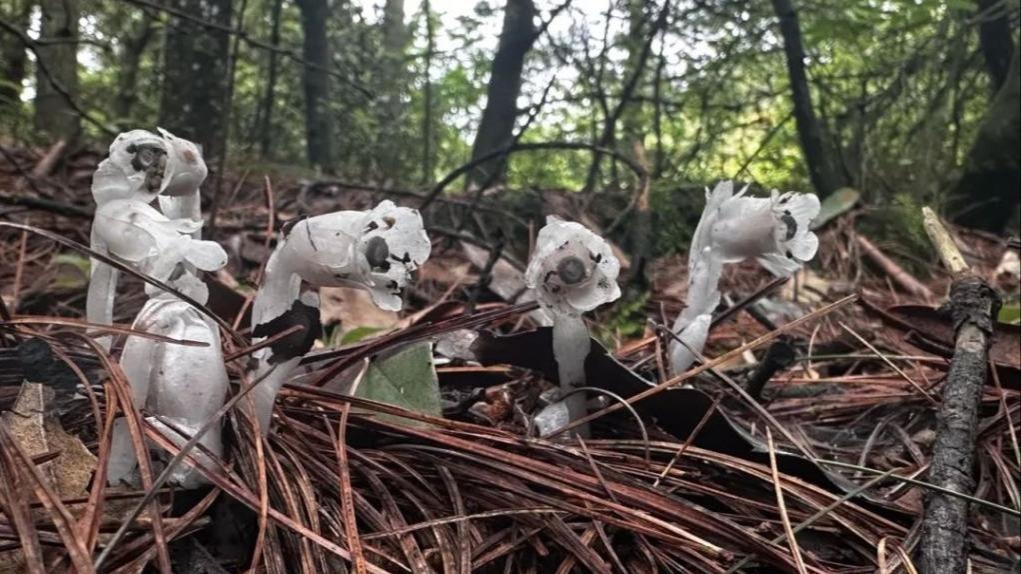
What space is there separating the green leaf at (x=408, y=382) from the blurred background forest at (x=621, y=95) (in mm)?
937

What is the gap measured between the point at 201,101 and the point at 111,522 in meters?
3.53

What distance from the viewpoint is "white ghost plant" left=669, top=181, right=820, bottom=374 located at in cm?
146

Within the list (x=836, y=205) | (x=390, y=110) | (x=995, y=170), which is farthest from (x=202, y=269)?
(x=390, y=110)

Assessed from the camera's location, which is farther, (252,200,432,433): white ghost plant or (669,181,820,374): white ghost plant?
(669,181,820,374): white ghost plant

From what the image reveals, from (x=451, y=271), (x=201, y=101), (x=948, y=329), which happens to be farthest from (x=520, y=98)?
(x=948, y=329)

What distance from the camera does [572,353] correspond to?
52.8 inches

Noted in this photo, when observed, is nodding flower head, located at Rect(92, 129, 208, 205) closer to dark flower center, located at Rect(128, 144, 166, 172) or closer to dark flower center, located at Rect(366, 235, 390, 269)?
dark flower center, located at Rect(128, 144, 166, 172)

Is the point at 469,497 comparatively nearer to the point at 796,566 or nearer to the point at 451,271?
the point at 796,566

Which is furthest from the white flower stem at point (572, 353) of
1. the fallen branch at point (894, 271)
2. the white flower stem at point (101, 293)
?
the fallen branch at point (894, 271)

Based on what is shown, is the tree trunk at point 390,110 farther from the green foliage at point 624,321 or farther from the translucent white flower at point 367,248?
the translucent white flower at point 367,248

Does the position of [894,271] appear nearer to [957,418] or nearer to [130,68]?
[957,418]

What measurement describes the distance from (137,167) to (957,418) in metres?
1.20

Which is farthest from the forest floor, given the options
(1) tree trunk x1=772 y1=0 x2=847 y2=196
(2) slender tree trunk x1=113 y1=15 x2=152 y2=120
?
(2) slender tree trunk x1=113 y1=15 x2=152 y2=120

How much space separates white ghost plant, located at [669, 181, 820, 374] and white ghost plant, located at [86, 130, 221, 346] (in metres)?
0.80
